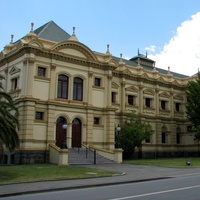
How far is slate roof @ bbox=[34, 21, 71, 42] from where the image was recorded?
36.8 meters

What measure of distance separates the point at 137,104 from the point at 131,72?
14.6 feet

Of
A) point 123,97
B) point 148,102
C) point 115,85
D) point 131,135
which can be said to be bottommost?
point 131,135

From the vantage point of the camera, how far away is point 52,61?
112 ft

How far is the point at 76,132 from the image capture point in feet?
117

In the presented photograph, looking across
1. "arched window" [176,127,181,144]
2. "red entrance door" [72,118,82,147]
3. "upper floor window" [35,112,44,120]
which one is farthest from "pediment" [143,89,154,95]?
"upper floor window" [35,112,44,120]

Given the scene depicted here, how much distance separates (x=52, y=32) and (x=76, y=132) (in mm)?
12087

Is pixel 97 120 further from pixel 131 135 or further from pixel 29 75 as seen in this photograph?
pixel 29 75

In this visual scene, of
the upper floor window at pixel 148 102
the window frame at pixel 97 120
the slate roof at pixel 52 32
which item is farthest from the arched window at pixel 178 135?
the slate roof at pixel 52 32

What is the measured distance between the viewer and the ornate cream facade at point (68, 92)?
32250mm

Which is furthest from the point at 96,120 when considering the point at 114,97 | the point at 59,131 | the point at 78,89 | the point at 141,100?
the point at 141,100

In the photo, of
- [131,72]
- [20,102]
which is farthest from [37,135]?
[131,72]

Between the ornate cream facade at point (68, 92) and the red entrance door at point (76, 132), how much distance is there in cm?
6

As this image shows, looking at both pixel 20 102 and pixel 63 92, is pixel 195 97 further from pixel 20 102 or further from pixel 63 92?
pixel 20 102

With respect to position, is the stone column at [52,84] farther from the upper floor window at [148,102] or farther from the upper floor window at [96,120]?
the upper floor window at [148,102]
